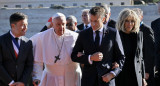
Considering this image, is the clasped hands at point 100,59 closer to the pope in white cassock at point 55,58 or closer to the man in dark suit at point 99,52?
the man in dark suit at point 99,52

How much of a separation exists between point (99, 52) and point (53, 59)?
108 centimetres

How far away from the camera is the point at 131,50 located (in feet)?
17.1

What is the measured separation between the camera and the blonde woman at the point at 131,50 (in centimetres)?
519

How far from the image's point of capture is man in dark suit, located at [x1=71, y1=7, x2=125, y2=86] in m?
4.49

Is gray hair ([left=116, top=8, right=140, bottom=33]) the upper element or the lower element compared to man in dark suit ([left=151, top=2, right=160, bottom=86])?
upper

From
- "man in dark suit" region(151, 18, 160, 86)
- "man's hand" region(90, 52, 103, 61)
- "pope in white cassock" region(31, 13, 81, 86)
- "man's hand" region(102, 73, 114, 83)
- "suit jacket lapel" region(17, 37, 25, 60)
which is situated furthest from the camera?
"man in dark suit" region(151, 18, 160, 86)

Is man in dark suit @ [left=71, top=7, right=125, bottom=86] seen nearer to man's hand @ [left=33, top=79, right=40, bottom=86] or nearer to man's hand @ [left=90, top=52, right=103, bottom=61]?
man's hand @ [left=90, top=52, right=103, bottom=61]

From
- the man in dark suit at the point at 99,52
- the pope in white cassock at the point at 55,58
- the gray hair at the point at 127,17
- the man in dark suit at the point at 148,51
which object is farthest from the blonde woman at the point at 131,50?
the pope in white cassock at the point at 55,58

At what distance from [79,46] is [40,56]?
80cm

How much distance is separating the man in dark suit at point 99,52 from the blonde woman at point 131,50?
60 cm

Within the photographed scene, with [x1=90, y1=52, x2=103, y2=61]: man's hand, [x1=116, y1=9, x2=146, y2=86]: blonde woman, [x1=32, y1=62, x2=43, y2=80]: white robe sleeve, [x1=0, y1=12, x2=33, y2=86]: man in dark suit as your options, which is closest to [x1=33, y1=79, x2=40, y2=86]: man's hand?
[x1=32, y1=62, x2=43, y2=80]: white robe sleeve

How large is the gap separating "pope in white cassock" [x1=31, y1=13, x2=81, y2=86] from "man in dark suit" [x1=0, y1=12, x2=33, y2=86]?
40cm

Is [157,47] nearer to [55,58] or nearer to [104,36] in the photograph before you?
[104,36]

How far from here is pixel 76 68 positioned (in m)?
5.39
